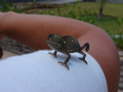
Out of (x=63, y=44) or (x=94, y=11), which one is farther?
(x=94, y=11)

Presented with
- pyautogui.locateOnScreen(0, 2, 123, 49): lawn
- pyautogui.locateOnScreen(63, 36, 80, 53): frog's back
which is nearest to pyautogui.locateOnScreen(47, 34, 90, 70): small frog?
pyautogui.locateOnScreen(63, 36, 80, 53): frog's back

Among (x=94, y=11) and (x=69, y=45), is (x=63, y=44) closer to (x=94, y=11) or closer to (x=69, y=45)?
(x=69, y=45)

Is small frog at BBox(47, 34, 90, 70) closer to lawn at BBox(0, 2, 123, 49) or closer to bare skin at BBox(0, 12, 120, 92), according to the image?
bare skin at BBox(0, 12, 120, 92)

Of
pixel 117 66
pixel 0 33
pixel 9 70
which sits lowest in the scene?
pixel 0 33

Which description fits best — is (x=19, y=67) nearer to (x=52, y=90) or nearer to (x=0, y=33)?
(x=52, y=90)

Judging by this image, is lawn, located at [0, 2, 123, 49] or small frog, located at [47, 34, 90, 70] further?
lawn, located at [0, 2, 123, 49]

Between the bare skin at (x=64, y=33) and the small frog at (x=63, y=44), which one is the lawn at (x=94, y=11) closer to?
the bare skin at (x=64, y=33)

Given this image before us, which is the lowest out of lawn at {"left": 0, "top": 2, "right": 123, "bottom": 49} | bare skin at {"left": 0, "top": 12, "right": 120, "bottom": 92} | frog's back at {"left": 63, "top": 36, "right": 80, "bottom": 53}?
lawn at {"left": 0, "top": 2, "right": 123, "bottom": 49}

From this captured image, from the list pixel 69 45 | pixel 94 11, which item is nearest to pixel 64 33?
pixel 69 45

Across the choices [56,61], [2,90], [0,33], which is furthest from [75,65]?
[0,33]
